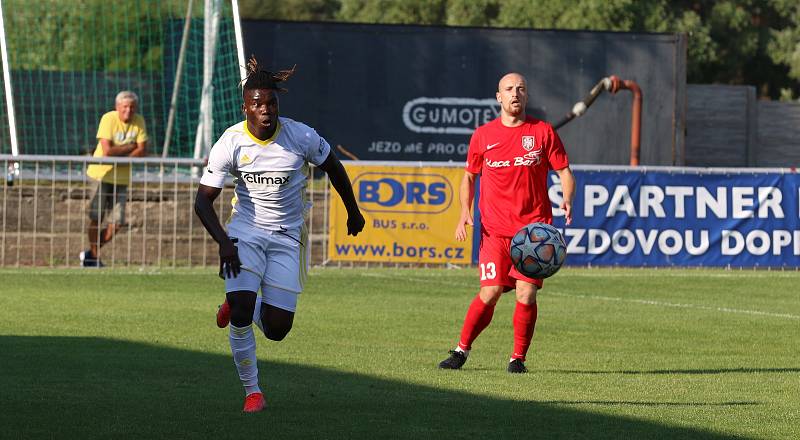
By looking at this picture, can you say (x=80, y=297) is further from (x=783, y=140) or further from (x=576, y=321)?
(x=783, y=140)

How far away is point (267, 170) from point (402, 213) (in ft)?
38.2

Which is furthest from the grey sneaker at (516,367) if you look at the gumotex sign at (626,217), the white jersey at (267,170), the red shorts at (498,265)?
the gumotex sign at (626,217)

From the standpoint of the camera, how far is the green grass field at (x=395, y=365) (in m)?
7.93

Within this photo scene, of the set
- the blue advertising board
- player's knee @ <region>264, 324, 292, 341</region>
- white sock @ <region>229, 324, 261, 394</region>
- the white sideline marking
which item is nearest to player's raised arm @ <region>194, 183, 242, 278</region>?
white sock @ <region>229, 324, 261, 394</region>

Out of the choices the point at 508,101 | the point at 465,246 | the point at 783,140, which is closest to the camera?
the point at 508,101

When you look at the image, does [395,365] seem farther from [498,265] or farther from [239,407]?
[239,407]

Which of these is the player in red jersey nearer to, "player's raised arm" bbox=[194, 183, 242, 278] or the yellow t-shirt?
"player's raised arm" bbox=[194, 183, 242, 278]

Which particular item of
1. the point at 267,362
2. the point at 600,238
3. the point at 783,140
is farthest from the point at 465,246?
Result: the point at 783,140

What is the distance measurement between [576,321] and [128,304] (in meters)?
4.43

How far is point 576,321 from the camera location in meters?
14.4

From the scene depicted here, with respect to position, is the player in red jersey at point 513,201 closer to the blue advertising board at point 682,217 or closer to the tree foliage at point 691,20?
the blue advertising board at point 682,217

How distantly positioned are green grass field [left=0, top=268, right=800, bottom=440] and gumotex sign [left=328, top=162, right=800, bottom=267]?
2019mm

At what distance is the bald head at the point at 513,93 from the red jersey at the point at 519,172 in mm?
179

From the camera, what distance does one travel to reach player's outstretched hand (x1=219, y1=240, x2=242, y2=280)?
8.30m
